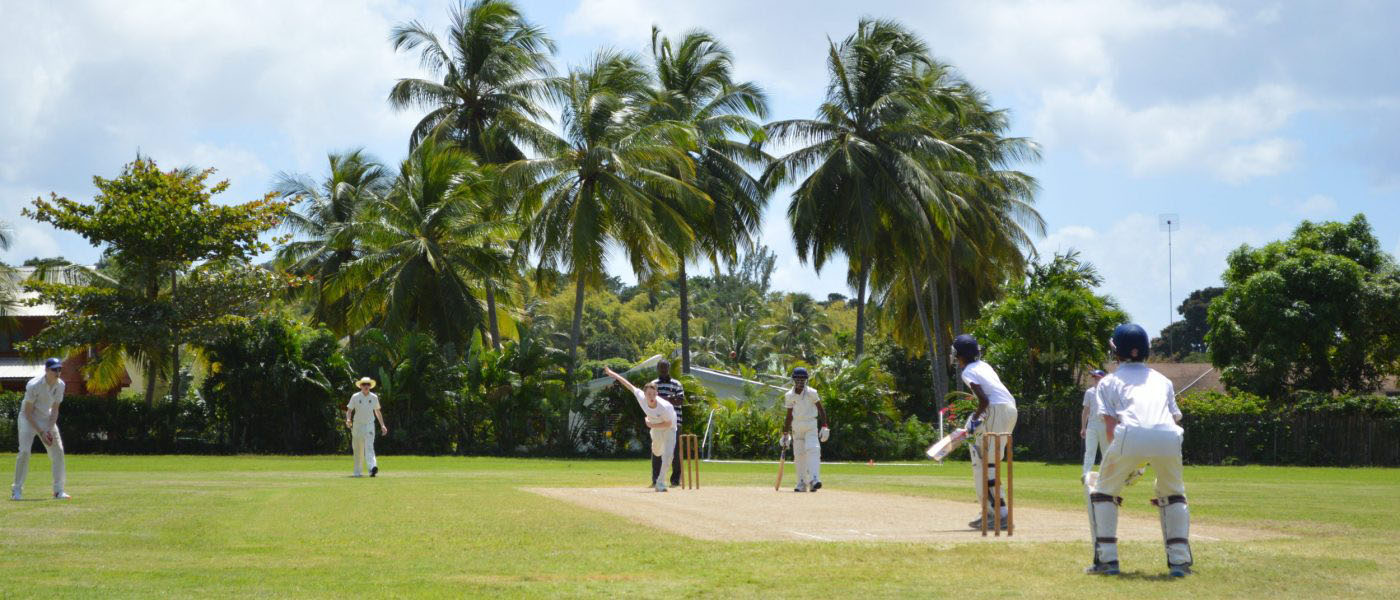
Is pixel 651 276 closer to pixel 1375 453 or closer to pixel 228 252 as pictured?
pixel 228 252

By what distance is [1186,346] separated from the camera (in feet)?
309

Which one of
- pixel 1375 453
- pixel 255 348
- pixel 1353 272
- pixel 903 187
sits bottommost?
pixel 1375 453

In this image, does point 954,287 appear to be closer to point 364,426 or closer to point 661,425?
point 364,426

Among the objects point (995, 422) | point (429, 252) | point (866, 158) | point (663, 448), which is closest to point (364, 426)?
point (663, 448)

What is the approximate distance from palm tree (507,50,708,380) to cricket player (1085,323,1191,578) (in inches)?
1126

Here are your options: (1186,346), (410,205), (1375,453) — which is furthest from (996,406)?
(1186,346)

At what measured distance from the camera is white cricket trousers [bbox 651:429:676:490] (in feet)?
57.3

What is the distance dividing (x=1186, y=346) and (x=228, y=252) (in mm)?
75687

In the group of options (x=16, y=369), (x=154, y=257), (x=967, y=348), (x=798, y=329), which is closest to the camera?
(x=967, y=348)

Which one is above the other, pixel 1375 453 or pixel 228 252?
pixel 228 252

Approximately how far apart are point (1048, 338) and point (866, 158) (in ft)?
26.7

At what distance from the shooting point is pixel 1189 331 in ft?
311

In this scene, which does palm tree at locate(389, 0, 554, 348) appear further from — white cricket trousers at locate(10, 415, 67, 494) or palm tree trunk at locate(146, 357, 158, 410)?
white cricket trousers at locate(10, 415, 67, 494)

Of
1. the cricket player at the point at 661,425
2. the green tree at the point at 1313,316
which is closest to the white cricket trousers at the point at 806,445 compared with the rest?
the cricket player at the point at 661,425
